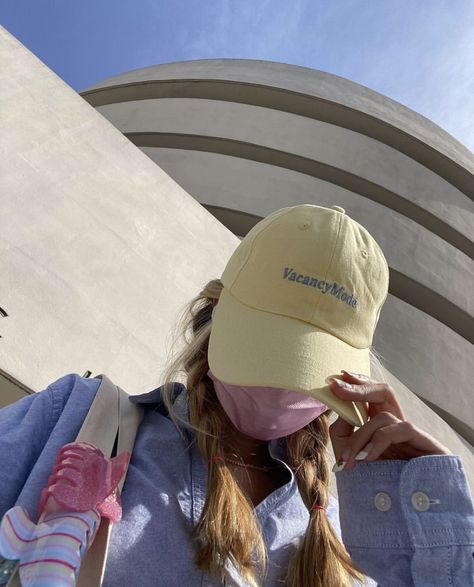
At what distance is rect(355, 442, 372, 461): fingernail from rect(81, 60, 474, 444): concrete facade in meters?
5.91

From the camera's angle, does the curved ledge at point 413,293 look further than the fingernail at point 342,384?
Yes

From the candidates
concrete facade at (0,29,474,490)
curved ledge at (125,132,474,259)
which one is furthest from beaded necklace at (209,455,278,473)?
curved ledge at (125,132,474,259)

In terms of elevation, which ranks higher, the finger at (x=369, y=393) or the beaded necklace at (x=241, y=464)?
the finger at (x=369, y=393)

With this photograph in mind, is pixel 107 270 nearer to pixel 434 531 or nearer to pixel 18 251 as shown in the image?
pixel 18 251

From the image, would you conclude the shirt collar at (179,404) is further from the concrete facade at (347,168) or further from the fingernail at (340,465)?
the concrete facade at (347,168)

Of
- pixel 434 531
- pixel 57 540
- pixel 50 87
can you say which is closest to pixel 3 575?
pixel 57 540

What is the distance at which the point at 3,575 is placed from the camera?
89cm

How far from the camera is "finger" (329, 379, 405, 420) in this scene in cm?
120

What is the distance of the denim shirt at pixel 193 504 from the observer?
3.49 feet

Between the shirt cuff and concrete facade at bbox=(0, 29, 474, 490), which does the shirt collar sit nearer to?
the shirt cuff

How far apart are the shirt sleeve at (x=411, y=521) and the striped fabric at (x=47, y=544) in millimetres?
691

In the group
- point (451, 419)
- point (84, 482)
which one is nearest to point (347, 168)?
point (451, 419)

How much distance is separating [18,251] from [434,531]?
8.39ft

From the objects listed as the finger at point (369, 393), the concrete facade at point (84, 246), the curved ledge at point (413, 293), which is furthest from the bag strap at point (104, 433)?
the curved ledge at point (413, 293)
